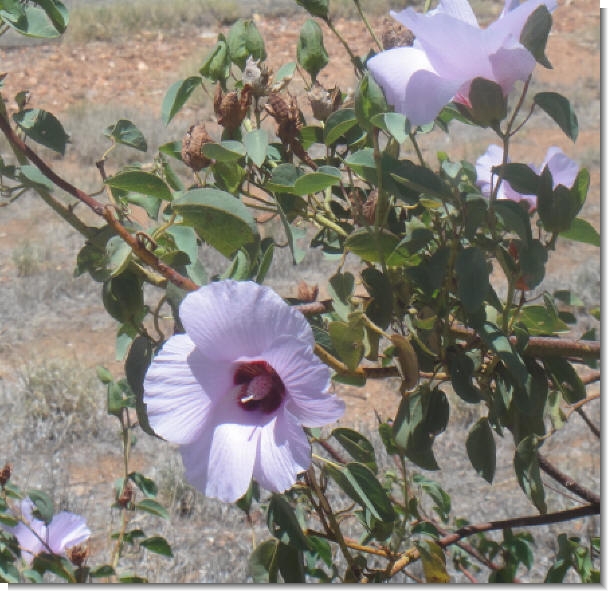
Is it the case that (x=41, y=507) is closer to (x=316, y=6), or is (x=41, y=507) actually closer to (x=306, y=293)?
(x=306, y=293)

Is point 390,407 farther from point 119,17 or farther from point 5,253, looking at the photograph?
point 119,17

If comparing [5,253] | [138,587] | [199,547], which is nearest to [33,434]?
[199,547]

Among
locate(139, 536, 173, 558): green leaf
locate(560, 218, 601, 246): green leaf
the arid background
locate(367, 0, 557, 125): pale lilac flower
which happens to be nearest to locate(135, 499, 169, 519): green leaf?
locate(139, 536, 173, 558): green leaf

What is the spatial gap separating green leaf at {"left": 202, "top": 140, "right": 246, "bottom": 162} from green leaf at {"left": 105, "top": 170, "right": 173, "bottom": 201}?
0.17 feet

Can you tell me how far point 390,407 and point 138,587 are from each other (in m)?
3.40

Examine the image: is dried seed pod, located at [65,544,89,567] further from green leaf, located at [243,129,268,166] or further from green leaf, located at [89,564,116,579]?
green leaf, located at [243,129,268,166]

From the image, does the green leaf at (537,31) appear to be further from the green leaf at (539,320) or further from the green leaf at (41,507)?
the green leaf at (41,507)

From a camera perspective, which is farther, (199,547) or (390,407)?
(390,407)

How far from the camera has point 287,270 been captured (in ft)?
19.2

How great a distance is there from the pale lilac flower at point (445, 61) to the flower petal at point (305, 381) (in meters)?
0.18

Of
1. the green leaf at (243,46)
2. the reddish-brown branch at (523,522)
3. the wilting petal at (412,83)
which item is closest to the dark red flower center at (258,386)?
the wilting petal at (412,83)

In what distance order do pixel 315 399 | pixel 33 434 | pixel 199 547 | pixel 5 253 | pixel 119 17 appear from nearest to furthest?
pixel 315 399, pixel 199 547, pixel 33 434, pixel 5 253, pixel 119 17

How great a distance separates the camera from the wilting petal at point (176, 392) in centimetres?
62

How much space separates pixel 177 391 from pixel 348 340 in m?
0.15
